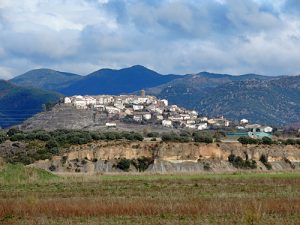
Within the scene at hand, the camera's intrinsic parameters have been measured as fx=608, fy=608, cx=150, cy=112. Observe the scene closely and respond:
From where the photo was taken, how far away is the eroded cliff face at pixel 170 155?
8094cm

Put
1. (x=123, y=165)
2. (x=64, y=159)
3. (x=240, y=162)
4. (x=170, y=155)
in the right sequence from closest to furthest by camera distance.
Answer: (x=64, y=159), (x=123, y=165), (x=170, y=155), (x=240, y=162)

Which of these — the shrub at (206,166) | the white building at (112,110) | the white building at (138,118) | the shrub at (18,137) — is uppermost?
the white building at (112,110)

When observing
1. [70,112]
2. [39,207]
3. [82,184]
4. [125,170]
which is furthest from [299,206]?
[70,112]

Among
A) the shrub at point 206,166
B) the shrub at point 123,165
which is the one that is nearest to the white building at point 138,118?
the shrub at point 206,166

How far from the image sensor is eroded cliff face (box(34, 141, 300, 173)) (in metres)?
80.9

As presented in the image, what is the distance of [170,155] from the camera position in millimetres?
88312

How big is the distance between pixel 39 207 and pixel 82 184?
57.7ft

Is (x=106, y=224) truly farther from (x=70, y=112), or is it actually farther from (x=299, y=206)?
(x=70, y=112)

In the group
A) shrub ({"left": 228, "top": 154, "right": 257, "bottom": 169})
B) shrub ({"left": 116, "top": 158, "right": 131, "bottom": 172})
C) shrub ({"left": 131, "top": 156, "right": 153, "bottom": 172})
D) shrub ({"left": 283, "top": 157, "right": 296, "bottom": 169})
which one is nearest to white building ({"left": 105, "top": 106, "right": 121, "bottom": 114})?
shrub ({"left": 228, "top": 154, "right": 257, "bottom": 169})

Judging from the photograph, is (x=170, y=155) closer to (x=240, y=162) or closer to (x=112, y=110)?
(x=240, y=162)

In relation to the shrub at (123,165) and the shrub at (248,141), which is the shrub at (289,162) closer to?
the shrub at (248,141)

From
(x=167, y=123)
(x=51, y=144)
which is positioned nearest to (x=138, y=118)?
(x=167, y=123)

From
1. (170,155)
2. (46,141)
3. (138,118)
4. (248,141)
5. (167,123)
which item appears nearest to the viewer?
(46,141)

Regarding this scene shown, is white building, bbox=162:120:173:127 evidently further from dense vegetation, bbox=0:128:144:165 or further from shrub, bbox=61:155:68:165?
shrub, bbox=61:155:68:165
